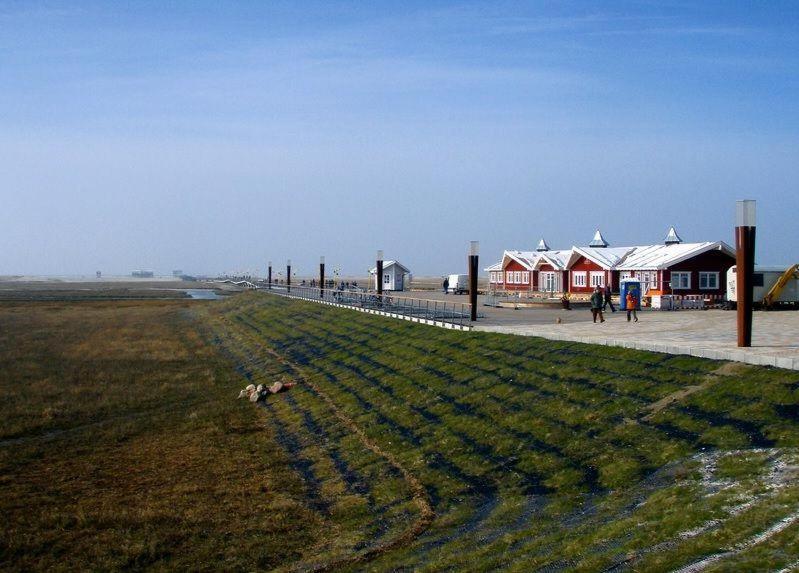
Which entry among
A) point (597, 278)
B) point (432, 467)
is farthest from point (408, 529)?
point (597, 278)

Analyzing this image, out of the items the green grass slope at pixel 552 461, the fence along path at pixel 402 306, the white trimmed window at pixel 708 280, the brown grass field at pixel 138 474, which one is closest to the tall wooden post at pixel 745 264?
the green grass slope at pixel 552 461

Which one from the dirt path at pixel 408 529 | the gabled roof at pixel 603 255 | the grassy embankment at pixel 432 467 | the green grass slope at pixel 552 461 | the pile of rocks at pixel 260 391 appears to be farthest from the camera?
the gabled roof at pixel 603 255

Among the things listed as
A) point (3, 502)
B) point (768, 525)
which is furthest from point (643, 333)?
point (3, 502)

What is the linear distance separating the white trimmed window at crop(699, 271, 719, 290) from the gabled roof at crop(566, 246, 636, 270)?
22.3 feet

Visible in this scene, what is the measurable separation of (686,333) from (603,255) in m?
30.3

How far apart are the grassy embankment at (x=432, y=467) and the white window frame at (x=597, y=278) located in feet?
89.6

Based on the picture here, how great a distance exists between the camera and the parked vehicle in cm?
3831

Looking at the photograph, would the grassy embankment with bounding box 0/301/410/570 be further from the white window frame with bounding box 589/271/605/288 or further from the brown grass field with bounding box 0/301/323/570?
the white window frame with bounding box 589/271/605/288

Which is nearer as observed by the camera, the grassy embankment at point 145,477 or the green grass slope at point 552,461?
the green grass slope at point 552,461

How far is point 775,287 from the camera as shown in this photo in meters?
38.3

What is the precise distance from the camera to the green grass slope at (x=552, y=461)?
10172 millimetres

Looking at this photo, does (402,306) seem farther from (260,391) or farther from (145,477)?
(145,477)

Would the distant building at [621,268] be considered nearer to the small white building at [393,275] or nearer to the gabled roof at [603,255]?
the gabled roof at [603,255]

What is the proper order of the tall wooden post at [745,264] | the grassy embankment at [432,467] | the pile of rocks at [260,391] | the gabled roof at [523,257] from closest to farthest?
the grassy embankment at [432,467], the tall wooden post at [745,264], the pile of rocks at [260,391], the gabled roof at [523,257]
